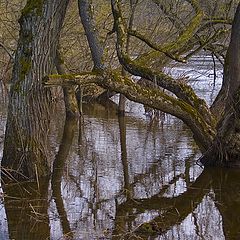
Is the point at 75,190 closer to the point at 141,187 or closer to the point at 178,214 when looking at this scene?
the point at 141,187

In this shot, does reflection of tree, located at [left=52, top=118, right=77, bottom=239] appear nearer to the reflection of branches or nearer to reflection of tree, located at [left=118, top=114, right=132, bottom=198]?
the reflection of branches

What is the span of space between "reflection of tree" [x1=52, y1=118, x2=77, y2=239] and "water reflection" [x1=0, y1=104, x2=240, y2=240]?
0.01 metres

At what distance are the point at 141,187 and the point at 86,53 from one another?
11354mm

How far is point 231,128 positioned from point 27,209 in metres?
4.74

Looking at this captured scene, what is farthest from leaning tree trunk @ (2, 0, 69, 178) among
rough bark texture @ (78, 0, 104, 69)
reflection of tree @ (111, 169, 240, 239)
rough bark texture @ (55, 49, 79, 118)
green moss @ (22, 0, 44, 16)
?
rough bark texture @ (55, 49, 79, 118)

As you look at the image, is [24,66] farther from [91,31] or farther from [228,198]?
[228,198]

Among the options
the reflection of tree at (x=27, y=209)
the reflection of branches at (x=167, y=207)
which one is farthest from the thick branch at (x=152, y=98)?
the reflection of tree at (x=27, y=209)

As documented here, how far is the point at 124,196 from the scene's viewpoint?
36.1 feet

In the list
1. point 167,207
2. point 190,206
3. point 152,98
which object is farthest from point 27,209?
point 152,98

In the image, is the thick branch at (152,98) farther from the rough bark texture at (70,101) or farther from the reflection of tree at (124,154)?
the rough bark texture at (70,101)

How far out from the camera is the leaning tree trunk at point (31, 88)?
36.9 ft

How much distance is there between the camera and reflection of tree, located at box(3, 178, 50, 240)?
8.75 meters

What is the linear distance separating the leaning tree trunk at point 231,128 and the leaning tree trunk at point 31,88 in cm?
358

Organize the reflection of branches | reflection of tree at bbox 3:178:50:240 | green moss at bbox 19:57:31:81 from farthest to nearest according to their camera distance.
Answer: green moss at bbox 19:57:31:81
the reflection of branches
reflection of tree at bbox 3:178:50:240
